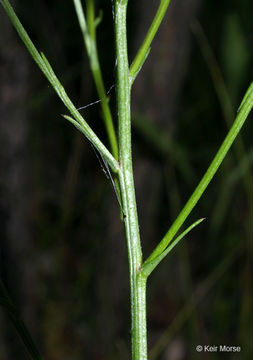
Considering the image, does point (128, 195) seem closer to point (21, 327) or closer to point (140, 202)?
point (21, 327)

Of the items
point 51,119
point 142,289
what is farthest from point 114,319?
point 142,289

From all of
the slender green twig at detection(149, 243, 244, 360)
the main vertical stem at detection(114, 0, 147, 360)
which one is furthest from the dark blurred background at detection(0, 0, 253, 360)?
the main vertical stem at detection(114, 0, 147, 360)

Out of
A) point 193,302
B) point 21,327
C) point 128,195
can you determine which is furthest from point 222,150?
point 193,302

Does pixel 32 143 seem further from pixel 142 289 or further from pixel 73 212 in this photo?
pixel 142 289

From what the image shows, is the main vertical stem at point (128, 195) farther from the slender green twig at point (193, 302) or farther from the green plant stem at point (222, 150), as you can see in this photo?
the slender green twig at point (193, 302)

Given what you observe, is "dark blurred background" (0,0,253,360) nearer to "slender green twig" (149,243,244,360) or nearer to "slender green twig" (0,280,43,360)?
"slender green twig" (149,243,244,360)

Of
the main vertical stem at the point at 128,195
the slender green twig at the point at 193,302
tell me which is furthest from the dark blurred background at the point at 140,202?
the main vertical stem at the point at 128,195
